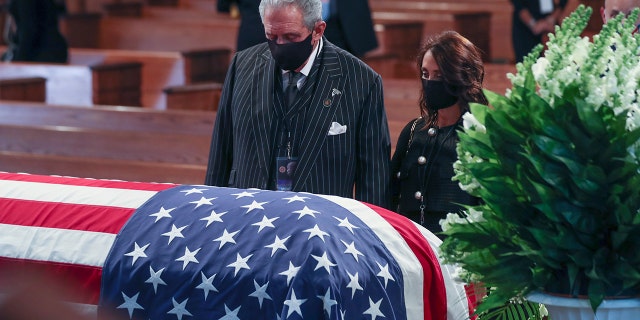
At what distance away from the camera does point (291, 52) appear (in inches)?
140

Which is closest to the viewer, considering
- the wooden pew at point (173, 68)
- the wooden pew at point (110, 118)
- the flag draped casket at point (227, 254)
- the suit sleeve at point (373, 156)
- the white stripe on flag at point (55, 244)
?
the flag draped casket at point (227, 254)

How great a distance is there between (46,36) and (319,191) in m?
6.90

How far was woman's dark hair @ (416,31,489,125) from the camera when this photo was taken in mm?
3496

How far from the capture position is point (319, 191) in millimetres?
3566

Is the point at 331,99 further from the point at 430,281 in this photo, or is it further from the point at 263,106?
the point at 430,281

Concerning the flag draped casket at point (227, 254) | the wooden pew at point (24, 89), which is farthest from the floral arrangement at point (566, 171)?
the wooden pew at point (24, 89)

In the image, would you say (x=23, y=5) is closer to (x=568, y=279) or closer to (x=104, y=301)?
(x=104, y=301)

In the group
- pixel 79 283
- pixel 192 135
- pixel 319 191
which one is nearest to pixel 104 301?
pixel 79 283

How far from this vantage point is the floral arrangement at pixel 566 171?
211 centimetres

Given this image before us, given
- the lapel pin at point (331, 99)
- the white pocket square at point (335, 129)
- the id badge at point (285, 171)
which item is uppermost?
the lapel pin at point (331, 99)

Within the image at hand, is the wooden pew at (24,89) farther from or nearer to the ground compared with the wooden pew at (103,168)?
nearer to the ground

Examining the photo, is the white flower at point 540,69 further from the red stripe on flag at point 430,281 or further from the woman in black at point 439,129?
the woman in black at point 439,129

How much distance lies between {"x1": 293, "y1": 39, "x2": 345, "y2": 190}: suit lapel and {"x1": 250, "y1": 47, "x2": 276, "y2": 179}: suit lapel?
10 cm

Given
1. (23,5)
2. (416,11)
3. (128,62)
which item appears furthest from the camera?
(416,11)
